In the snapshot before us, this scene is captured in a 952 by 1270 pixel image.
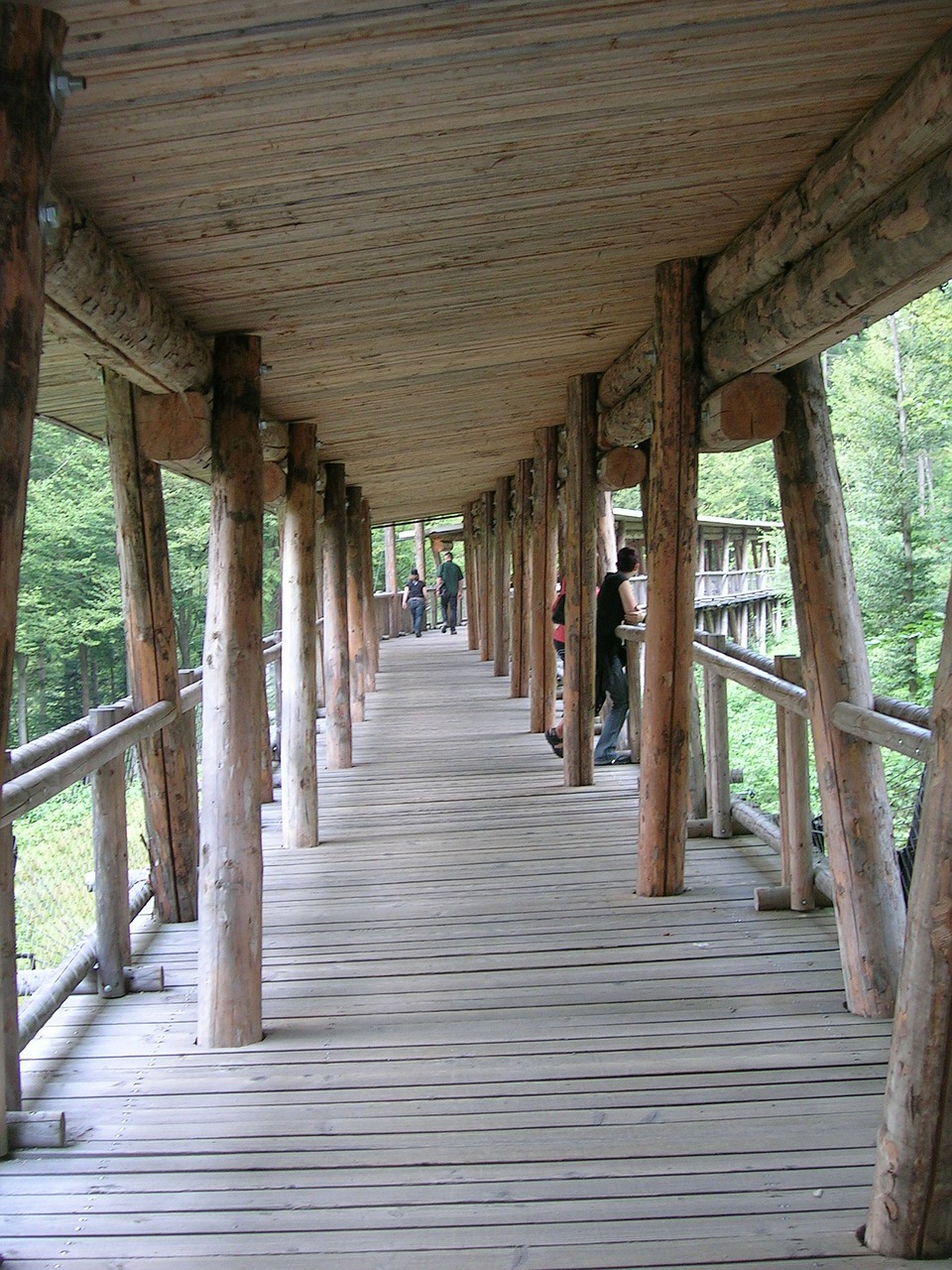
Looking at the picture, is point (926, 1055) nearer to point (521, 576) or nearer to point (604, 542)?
point (604, 542)

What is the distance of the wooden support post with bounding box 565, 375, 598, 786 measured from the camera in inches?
289

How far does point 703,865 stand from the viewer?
5.81 m

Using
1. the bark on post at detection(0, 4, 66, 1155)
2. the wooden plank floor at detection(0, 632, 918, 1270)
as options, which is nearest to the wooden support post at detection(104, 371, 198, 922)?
the wooden plank floor at detection(0, 632, 918, 1270)

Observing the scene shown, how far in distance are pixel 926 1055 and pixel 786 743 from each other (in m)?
2.45

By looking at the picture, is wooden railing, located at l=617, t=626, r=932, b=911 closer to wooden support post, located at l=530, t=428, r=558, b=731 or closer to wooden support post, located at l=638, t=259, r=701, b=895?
wooden support post, located at l=638, t=259, r=701, b=895

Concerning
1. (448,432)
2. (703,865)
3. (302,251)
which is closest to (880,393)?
(448,432)

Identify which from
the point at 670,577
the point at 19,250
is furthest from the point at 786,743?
the point at 19,250

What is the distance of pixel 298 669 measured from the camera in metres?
6.84

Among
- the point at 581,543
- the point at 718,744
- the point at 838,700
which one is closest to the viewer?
the point at 838,700

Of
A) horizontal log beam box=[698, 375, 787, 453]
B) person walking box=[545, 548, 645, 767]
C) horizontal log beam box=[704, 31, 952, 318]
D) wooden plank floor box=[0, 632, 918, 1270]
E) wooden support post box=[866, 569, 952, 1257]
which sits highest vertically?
horizontal log beam box=[704, 31, 952, 318]

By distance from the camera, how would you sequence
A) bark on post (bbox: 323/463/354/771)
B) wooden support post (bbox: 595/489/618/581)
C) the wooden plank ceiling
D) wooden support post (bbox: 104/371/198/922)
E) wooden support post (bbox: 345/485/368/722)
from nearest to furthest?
the wooden plank ceiling, wooden support post (bbox: 104/371/198/922), bark on post (bbox: 323/463/354/771), wooden support post (bbox: 595/489/618/581), wooden support post (bbox: 345/485/368/722)

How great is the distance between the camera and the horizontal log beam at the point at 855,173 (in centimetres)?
267

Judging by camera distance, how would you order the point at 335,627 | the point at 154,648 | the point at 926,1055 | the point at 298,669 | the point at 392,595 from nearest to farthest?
the point at 926,1055, the point at 154,648, the point at 298,669, the point at 335,627, the point at 392,595

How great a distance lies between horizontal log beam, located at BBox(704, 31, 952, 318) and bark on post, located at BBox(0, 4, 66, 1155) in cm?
179
